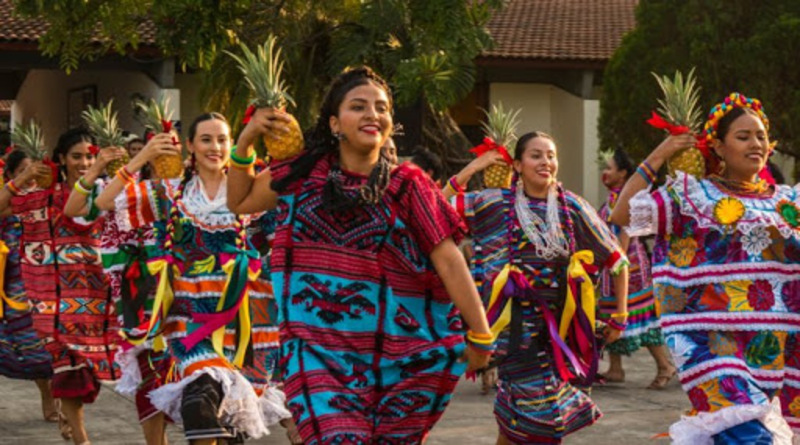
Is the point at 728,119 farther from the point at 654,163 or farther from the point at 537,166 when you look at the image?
the point at 537,166

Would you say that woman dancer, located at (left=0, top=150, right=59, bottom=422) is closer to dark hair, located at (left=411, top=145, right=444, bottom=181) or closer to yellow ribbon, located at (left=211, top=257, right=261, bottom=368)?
yellow ribbon, located at (left=211, top=257, right=261, bottom=368)

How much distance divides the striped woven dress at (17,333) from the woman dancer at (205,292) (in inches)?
108

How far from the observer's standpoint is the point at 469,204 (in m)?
8.12

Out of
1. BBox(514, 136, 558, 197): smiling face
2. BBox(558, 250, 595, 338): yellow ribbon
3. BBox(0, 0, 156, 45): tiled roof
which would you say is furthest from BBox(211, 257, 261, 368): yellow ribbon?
BBox(0, 0, 156, 45): tiled roof

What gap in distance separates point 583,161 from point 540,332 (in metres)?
20.4

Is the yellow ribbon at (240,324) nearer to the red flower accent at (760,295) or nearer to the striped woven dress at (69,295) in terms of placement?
the striped woven dress at (69,295)

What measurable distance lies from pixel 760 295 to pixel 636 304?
604cm

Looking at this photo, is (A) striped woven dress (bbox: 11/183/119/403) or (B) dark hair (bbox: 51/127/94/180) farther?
(B) dark hair (bbox: 51/127/94/180)

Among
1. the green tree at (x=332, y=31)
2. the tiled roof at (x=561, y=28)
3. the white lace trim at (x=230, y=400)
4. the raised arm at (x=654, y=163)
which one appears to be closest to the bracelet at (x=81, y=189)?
the white lace trim at (x=230, y=400)

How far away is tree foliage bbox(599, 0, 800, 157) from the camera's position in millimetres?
19406

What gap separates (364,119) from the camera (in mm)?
5270

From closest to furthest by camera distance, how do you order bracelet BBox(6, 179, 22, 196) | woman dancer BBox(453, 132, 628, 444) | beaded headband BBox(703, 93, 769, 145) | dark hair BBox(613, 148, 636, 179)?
beaded headband BBox(703, 93, 769, 145) < woman dancer BBox(453, 132, 628, 444) < bracelet BBox(6, 179, 22, 196) < dark hair BBox(613, 148, 636, 179)

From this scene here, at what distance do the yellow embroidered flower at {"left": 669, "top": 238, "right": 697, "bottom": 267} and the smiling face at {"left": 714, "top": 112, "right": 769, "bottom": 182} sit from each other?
1.17 feet

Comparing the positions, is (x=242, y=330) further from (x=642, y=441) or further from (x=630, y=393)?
(x=630, y=393)
